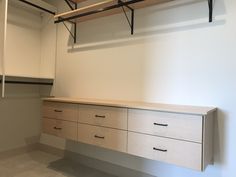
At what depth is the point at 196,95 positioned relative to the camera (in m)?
1.86

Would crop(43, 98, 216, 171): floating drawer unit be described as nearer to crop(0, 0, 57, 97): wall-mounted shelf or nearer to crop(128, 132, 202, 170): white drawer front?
crop(128, 132, 202, 170): white drawer front

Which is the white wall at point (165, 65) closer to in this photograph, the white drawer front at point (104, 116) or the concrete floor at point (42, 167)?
the concrete floor at point (42, 167)

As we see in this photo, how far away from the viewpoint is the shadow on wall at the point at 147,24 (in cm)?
185

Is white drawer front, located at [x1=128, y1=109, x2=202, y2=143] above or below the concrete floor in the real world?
above

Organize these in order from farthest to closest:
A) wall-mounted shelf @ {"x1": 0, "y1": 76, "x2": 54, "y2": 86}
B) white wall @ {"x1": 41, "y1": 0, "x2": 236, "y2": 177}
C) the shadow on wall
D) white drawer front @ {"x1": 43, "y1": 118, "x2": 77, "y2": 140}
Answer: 1. wall-mounted shelf @ {"x1": 0, "y1": 76, "x2": 54, "y2": 86}
2. white drawer front @ {"x1": 43, "y1": 118, "x2": 77, "y2": 140}
3. the shadow on wall
4. white wall @ {"x1": 41, "y1": 0, "x2": 236, "y2": 177}

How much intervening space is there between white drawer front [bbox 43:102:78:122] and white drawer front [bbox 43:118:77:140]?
0.05 meters

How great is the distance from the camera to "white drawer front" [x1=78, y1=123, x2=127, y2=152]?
185 centimetres

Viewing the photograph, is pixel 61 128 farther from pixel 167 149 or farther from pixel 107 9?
pixel 107 9

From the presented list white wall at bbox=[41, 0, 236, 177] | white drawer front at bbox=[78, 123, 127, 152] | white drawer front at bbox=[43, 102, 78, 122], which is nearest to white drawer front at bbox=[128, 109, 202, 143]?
white drawer front at bbox=[78, 123, 127, 152]

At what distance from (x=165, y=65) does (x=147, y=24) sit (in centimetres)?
49

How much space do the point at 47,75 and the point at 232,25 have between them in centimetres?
244

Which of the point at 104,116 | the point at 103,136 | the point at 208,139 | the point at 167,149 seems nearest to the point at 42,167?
the point at 103,136

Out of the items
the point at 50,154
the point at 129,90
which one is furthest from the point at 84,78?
the point at 50,154

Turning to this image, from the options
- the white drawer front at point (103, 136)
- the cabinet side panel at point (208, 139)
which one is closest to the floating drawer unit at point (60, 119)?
the white drawer front at point (103, 136)
